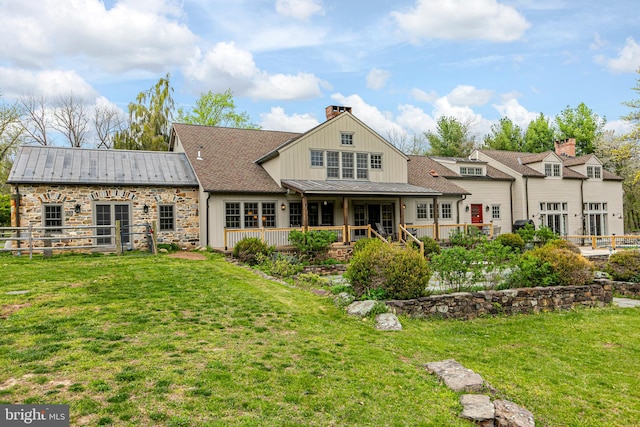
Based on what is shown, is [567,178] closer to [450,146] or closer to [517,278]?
[450,146]

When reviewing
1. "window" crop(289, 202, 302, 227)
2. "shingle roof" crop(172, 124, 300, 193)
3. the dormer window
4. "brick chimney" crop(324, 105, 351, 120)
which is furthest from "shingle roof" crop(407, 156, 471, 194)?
"shingle roof" crop(172, 124, 300, 193)

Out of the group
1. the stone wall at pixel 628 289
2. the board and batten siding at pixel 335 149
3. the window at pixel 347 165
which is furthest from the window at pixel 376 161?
the stone wall at pixel 628 289

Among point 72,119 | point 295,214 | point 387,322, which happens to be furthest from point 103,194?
point 72,119

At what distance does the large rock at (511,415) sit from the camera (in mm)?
4105

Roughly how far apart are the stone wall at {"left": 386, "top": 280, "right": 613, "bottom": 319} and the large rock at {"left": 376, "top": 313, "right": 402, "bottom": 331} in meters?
0.53

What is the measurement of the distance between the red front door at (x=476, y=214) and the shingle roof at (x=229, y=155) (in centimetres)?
1124

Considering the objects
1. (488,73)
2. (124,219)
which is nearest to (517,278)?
(488,73)

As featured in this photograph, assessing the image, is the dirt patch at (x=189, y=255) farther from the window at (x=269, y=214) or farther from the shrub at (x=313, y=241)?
the window at (x=269, y=214)

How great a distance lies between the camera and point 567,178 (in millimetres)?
26078

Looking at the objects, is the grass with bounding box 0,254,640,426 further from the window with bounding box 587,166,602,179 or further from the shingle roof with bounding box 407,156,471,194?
the window with bounding box 587,166,602,179

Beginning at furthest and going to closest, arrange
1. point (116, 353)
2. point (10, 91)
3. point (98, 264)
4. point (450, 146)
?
point (450, 146) → point (10, 91) → point (98, 264) → point (116, 353)

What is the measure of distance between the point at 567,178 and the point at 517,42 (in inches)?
499

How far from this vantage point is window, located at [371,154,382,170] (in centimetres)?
2056

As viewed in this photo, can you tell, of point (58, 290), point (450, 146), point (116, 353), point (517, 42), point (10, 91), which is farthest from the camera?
point (450, 146)
